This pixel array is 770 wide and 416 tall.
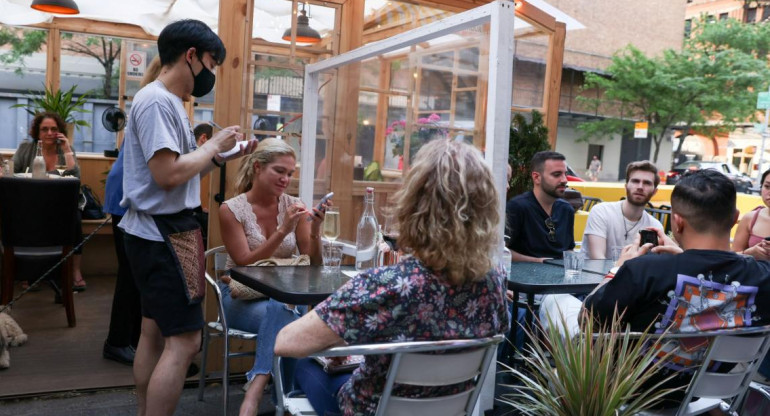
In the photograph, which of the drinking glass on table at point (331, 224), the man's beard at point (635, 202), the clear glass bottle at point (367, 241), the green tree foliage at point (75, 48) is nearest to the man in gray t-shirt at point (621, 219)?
the man's beard at point (635, 202)

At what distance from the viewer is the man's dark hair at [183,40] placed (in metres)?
2.51

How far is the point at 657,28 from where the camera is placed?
39094 mm

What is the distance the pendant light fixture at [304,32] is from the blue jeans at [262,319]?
158 cm

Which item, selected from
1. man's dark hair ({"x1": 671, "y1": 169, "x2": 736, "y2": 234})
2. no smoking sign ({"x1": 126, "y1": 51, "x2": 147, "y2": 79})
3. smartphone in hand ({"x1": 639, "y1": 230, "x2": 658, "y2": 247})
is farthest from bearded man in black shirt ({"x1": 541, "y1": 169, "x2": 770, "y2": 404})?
no smoking sign ({"x1": 126, "y1": 51, "x2": 147, "y2": 79})

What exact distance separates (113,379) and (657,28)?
40.4 meters

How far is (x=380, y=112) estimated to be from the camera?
14.4 ft

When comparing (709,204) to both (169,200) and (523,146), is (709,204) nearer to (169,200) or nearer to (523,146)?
(169,200)

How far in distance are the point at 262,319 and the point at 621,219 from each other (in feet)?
7.20

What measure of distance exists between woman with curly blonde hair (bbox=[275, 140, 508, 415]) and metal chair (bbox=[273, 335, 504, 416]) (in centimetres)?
5

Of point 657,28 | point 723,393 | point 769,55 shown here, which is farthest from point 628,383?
point 657,28

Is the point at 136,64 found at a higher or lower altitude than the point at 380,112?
higher

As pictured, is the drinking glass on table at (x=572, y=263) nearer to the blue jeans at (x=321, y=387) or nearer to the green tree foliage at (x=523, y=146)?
the blue jeans at (x=321, y=387)

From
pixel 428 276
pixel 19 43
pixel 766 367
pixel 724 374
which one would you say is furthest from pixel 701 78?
pixel 428 276

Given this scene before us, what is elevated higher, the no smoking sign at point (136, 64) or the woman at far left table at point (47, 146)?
the no smoking sign at point (136, 64)
